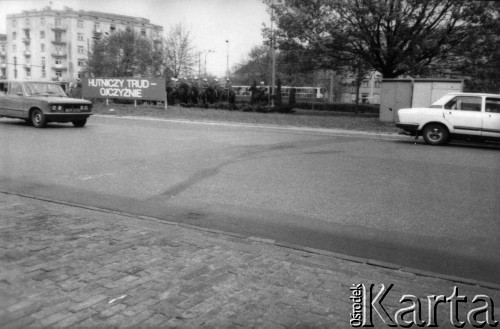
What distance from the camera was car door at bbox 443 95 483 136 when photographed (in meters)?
14.2

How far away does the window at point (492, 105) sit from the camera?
1412cm

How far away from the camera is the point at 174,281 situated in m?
3.59

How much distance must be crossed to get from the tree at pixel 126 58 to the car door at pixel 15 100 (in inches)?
1277

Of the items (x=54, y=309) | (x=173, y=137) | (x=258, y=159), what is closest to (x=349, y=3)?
(x=173, y=137)

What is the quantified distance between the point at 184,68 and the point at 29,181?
148 feet

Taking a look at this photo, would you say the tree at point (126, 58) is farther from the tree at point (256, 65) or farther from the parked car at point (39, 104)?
the parked car at point (39, 104)

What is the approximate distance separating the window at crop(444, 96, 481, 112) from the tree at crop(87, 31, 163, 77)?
38.5 m

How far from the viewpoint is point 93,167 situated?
9117 millimetres

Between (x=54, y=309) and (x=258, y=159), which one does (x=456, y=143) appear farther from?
(x=54, y=309)

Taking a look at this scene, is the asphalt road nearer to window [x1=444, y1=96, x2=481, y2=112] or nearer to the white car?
the white car

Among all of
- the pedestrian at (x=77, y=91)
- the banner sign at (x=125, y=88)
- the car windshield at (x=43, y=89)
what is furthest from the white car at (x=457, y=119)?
the pedestrian at (x=77, y=91)

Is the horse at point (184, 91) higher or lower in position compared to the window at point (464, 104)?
higher

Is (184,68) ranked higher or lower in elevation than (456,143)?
higher

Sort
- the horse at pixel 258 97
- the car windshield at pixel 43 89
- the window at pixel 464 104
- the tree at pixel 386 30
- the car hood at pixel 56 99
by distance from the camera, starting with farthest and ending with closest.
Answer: the horse at pixel 258 97, the tree at pixel 386 30, the car windshield at pixel 43 89, the car hood at pixel 56 99, the window at pixel 464 104
